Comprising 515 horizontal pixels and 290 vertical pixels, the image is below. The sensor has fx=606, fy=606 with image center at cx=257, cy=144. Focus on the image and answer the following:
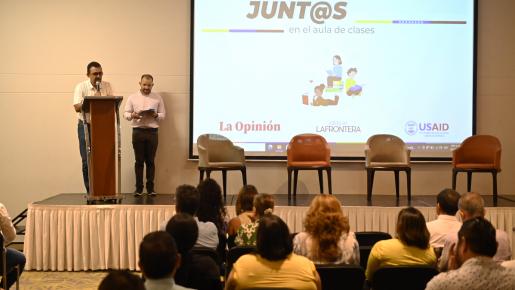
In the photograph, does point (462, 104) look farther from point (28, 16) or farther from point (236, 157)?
point (28, 16)

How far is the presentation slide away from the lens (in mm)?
7547

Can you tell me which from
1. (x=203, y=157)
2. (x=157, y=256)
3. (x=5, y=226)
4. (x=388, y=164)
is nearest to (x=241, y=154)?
(x=203, y=157)

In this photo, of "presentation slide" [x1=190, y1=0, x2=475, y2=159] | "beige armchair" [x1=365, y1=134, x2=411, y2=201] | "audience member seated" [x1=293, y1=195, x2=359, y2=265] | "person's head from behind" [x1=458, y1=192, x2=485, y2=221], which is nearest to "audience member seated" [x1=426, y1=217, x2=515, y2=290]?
"audience member seated" [x1=293, y1=195, x2=359, y2=265]

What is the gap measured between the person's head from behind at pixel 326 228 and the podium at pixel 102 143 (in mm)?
3102

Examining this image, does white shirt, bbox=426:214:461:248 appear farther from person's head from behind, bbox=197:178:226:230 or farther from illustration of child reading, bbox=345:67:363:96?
illustration of child reading, bbox=345:67:363:96

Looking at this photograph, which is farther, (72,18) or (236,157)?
(72,18)

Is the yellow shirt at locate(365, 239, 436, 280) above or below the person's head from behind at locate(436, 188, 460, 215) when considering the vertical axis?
below

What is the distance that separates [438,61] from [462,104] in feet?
2.03

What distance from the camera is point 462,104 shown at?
7582 mm

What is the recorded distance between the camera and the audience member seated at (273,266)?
2744 mm

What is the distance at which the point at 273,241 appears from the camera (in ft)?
9.05

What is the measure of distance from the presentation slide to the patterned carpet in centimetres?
251

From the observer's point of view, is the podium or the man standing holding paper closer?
the podium


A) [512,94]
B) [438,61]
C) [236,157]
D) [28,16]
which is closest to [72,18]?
[28,16]
